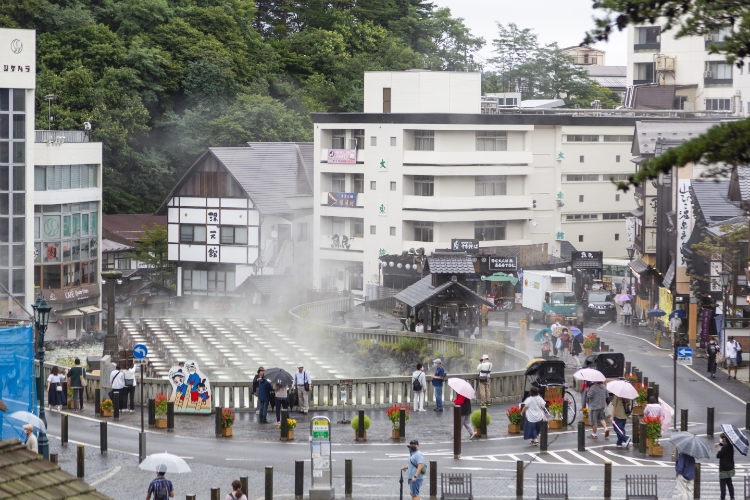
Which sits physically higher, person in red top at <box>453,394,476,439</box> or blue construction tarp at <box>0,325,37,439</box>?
blue construction tarp at <box>0,325,37,439</box>

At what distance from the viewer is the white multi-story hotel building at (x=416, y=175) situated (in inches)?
2840

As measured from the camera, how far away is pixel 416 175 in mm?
72438

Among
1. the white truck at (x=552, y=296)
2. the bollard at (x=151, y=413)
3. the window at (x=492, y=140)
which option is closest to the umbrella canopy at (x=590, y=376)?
the bollard at (x=151, y=413)

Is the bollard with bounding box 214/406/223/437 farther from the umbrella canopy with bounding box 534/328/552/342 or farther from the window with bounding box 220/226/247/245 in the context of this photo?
the window with bounding box 220/226/247/245

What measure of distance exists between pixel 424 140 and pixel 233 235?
1234 cm

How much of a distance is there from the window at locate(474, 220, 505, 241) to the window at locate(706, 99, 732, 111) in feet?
80.8

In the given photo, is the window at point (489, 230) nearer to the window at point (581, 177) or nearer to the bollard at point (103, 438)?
the window at point (581, 177)

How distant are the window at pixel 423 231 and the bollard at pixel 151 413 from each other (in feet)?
135

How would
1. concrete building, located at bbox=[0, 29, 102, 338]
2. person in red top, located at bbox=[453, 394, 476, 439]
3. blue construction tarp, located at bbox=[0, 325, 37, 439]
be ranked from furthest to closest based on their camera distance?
1. concrete building, located at bbox=[0, 29, 102, 338]
2. person in red top, located at bbox=[453, 394, 476, 439]
3. blue construction tarp, located at bbox=[0, 325, 37, 439]

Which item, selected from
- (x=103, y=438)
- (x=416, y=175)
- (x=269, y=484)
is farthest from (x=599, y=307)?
(x=269, y=484)

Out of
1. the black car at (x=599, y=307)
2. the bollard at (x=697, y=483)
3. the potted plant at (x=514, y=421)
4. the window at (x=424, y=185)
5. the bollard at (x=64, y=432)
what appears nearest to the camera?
the bollard at (x=697, y=483)

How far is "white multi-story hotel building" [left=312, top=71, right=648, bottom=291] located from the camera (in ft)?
237

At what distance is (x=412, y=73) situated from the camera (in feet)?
242

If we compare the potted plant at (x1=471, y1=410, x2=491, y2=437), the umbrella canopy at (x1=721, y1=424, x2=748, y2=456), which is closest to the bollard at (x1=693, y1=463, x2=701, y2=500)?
the umbrella canopy at (x1=721, y1=424, x2=748, y2=456)
